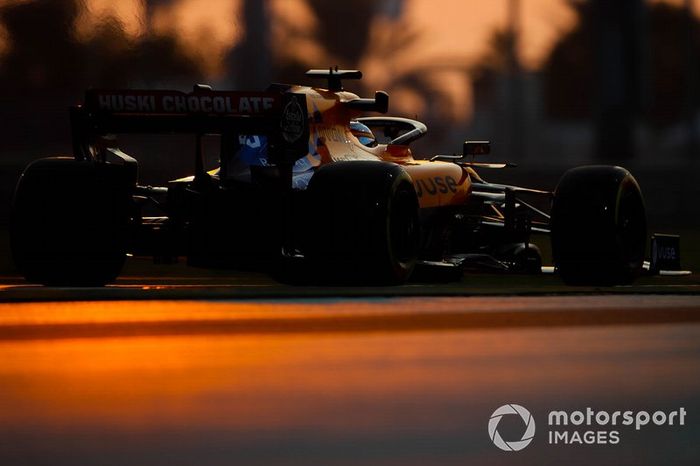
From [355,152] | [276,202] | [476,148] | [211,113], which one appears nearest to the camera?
[211,113]

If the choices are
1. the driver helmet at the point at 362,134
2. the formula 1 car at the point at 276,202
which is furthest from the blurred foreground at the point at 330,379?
the driver helmet at the point at 362,134

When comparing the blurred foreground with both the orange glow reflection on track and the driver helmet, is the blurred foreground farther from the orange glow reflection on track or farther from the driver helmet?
the driver helmet

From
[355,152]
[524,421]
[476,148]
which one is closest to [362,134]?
[355,152]

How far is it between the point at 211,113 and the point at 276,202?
69 cm

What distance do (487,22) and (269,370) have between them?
16.3 metres

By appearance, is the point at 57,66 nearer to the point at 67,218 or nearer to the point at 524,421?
the point at 67,218

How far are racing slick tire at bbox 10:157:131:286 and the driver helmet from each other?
6.42ft

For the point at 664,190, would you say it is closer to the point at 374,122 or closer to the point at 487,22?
the point at 487,22

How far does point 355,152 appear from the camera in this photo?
496 inches

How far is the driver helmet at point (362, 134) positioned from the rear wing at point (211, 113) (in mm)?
1722

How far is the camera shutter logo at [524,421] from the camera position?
228 inches

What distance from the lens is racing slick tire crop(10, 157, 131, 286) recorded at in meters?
11.6
